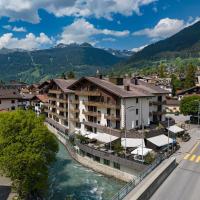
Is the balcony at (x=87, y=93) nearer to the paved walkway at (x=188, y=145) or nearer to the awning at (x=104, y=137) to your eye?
the awning at (x=104, y=137)

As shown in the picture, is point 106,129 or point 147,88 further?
point 147,88

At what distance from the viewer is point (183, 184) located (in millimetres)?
36938

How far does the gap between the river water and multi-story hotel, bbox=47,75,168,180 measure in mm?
3365

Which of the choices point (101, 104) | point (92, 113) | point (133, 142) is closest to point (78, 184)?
point (133, 142)

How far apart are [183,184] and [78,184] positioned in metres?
18.5

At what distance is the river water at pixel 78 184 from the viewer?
44.9m

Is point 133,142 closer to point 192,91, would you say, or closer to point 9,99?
point 9,99

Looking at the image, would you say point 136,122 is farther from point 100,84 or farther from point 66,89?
point 66,89

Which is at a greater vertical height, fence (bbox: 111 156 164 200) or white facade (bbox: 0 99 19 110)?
white facade (bbox: 0 99 19 110)

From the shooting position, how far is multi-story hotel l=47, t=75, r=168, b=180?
61.9m

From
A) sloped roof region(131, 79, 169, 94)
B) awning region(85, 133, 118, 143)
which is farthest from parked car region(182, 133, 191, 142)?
awning region(85, 133, 118, 143)

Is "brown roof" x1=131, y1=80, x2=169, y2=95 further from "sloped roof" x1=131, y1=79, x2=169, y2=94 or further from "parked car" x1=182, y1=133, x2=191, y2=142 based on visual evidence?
"parked car" x1=182, y1=133, x2=191, y2=142

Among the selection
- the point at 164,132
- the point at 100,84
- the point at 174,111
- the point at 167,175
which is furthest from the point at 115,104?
the point at 174,111

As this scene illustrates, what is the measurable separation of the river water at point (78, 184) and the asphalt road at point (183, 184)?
10.4 metres
